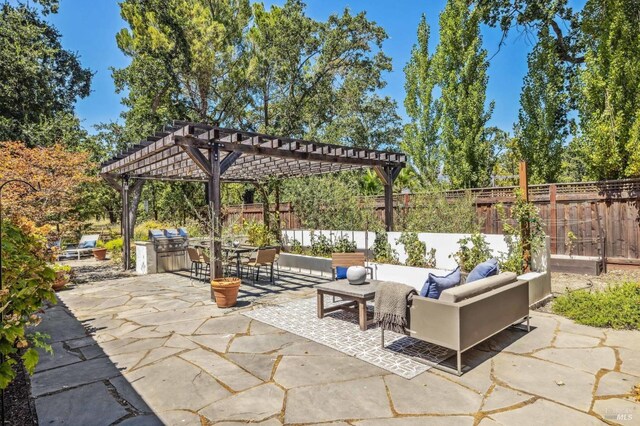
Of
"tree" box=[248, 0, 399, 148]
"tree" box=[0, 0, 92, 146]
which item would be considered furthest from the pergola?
"tree" box=[248, 0, 399, 148]

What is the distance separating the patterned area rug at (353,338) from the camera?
12.3ft

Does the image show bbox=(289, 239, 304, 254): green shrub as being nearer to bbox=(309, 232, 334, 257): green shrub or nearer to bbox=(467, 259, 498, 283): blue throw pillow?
bbox=(309, 232, 334, 257): green shrub

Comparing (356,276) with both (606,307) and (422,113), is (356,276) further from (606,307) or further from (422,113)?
(422,113)

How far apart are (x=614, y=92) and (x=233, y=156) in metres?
9.16

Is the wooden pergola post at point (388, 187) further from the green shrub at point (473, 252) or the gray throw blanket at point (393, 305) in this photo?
the gray throw blanket at point (393, 305)

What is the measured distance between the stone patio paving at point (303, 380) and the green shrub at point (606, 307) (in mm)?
200

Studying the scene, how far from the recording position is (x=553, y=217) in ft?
29.1

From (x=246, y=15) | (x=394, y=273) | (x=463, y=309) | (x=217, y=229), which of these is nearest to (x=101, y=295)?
(x=217, y=229)

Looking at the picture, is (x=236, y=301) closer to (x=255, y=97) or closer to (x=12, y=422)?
(x=12, y=422)

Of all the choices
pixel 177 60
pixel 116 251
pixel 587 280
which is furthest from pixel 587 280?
pixel 177 60

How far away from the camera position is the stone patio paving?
2764 millimetres

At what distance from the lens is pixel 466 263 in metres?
6.74

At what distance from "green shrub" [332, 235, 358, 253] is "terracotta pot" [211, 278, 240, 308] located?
3.74 m

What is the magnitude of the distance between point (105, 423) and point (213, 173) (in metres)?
4.38
